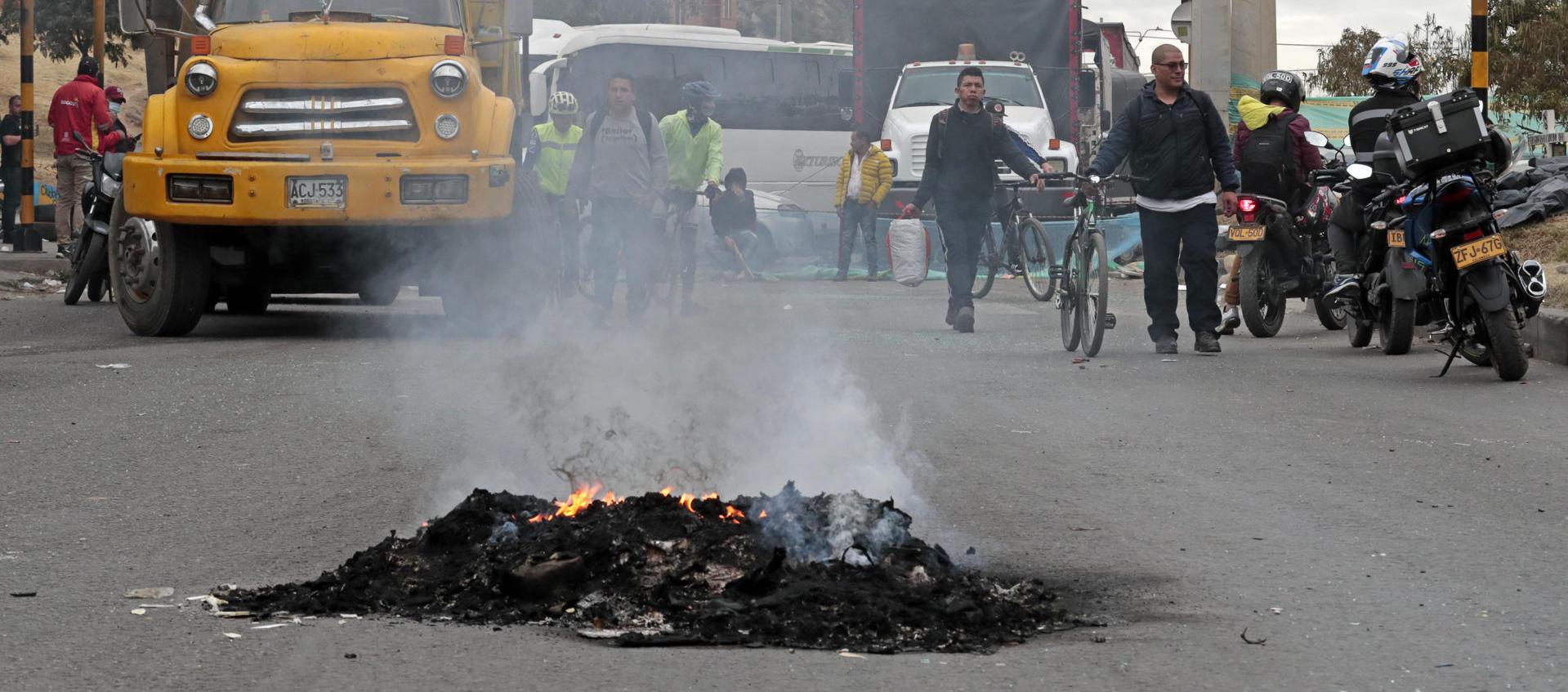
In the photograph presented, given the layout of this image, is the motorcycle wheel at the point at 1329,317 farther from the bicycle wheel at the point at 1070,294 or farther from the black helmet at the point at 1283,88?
the bicycle wheel at the point at 1070,294

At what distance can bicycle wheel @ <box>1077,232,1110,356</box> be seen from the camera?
37.9 ft

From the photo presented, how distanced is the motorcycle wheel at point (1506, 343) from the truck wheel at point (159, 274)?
25.3 feet

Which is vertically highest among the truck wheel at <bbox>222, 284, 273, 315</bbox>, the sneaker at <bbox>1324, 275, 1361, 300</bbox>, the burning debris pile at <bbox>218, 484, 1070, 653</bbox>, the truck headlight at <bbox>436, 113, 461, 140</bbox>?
the truck headlight at <bbox>436, 113, 461, 140</bbox>

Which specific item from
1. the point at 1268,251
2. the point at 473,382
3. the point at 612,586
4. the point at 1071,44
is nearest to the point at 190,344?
the point at 473,382

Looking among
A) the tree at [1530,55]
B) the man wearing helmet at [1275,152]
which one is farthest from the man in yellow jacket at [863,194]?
the tree at [1530,55]

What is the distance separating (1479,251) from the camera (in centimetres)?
976

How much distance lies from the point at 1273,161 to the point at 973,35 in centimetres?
1432

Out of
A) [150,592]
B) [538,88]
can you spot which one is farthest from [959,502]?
[538,88]

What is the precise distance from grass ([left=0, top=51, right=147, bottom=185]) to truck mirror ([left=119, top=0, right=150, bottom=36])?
1899 inches

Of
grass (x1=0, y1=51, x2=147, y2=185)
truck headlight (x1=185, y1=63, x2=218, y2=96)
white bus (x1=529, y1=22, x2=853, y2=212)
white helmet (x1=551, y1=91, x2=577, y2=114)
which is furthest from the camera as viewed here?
grass (x1=0, y1=51, x2=147, y2=185)

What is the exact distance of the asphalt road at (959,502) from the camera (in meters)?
4.16

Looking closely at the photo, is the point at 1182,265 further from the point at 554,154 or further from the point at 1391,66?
the point at 554,154

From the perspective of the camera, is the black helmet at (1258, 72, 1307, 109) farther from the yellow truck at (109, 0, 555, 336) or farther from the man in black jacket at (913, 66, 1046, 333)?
the yellow truck at (109, 0, 555, 336)

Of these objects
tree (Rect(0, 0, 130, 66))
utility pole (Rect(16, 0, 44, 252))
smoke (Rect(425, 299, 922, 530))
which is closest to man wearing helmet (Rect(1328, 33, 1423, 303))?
smoke (Rect(425, 299, 922, 530))
